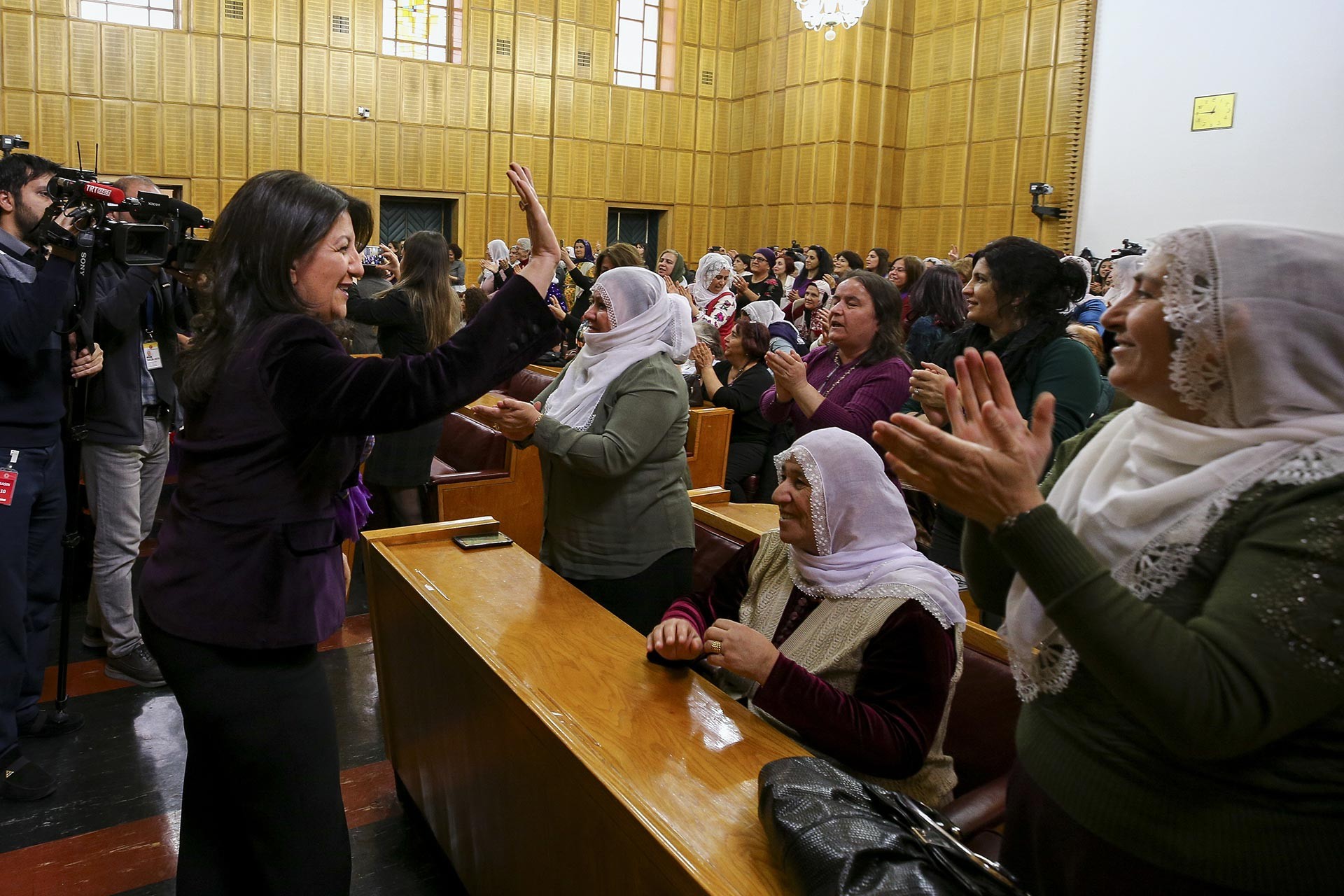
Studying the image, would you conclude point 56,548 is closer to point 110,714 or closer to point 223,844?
point 110,714

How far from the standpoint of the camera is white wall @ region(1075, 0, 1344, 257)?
8.67 metres

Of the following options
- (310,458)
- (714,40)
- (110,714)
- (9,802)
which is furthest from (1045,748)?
(714,40)

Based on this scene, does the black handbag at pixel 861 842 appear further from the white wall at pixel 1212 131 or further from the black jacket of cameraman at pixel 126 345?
the white wall at pixel 1212 131

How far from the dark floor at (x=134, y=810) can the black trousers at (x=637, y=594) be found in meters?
0.77

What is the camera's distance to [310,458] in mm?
1482

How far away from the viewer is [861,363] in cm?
319

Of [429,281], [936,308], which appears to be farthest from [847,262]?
[429,281]

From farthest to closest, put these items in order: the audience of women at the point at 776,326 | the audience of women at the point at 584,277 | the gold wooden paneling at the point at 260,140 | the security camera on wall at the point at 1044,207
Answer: the gold wooden paneling at the point at 260,140, the security camera on wall at the point at 1044,207, the audience of women at the point at 776,326, the audience of women at the point at 584,277

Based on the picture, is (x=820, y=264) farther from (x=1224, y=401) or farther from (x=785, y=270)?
(x=1224, y=401)

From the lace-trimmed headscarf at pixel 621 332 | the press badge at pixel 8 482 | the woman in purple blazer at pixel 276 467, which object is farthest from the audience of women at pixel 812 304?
the woman in purple blazer at pixel 276 467

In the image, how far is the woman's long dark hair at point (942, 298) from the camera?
488 centimetres

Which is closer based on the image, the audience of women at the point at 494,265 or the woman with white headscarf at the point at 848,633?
the woman with white headscarf at the point at 848,633

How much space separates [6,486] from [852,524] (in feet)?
7.23

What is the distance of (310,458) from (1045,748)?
1114mm
